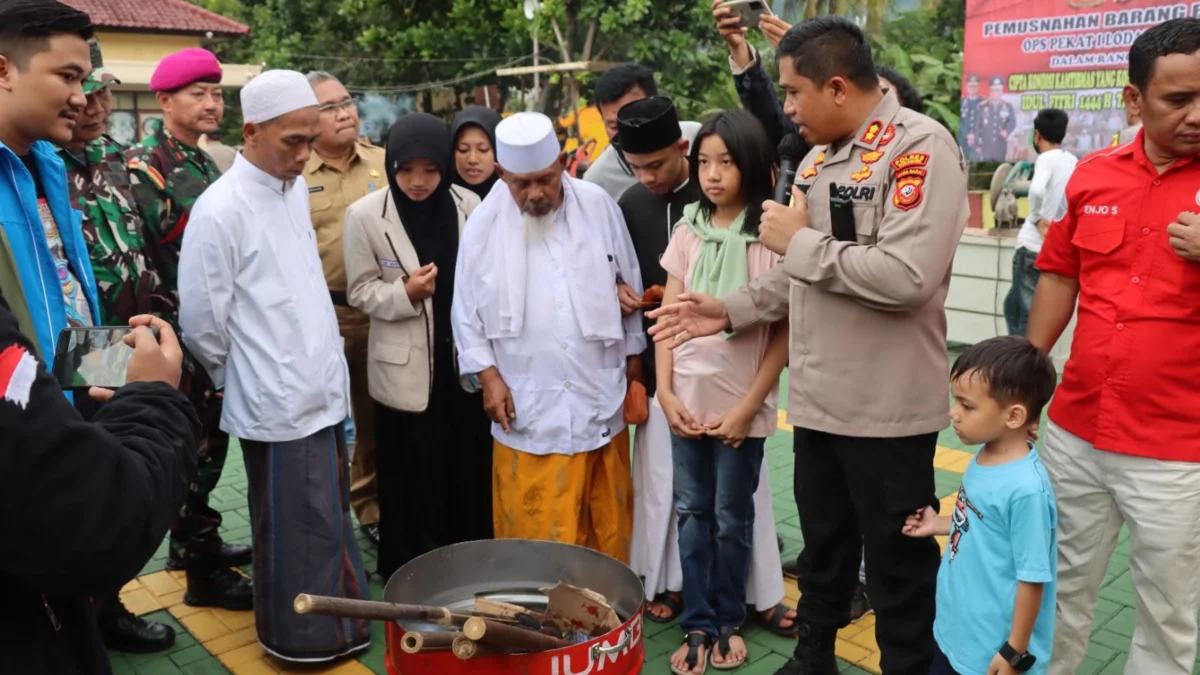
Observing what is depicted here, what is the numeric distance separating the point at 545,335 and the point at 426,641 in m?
1.47

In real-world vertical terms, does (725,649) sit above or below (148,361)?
below

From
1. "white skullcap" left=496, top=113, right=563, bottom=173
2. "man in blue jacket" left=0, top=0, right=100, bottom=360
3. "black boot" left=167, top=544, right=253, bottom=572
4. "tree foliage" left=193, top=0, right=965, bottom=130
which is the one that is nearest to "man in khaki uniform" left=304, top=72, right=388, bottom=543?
"black boot" left=167, top=544, right=253, bottom=572

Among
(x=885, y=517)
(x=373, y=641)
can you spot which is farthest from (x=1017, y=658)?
(x=373, y=641)

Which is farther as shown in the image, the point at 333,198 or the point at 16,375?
the point at 333,198

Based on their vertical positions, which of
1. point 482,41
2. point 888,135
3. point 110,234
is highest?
point 482,41

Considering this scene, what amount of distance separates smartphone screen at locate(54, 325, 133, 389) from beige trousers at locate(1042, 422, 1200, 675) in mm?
2436

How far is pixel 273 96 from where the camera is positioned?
309cm

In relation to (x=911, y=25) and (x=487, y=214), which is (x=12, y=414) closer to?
(x=487, y=214)

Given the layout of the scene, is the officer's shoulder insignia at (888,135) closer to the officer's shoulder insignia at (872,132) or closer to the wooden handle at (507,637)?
the officer's shoulder insignia at (872,132)

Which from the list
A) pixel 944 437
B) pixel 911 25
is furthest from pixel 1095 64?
pixel 911 25

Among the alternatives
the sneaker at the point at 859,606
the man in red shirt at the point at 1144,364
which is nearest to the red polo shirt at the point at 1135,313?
the man in red shirt at the point at 1144,364

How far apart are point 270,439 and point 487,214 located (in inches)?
43.5

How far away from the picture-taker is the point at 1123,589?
3783 mm

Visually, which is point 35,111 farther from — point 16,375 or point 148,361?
point 16,375
